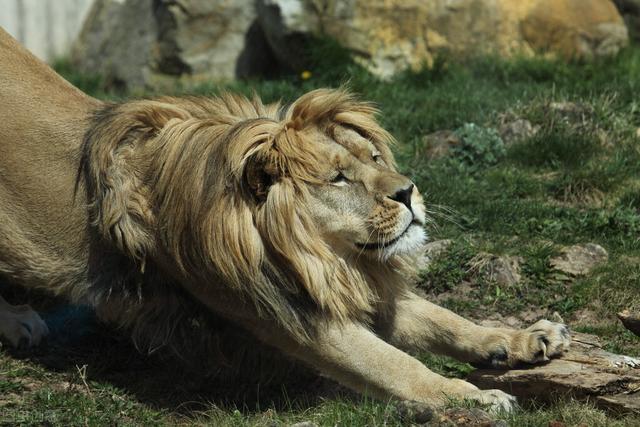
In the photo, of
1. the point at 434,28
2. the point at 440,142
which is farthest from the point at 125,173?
the point at 434,28

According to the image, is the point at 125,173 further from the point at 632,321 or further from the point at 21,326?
the point at 632,321

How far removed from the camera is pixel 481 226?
22.1 feet

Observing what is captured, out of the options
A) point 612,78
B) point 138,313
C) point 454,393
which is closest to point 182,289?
point 138,313

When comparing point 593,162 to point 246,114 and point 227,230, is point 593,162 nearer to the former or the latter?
point 246,114

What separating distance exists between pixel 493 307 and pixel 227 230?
1.82 meters

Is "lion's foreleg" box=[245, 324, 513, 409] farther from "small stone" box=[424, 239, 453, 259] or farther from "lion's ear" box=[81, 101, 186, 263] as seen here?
"small stone" box=[424, 239, 453, 259]

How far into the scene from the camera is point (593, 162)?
738cm

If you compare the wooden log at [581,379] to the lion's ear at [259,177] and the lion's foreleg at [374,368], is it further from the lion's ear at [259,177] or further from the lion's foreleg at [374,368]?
the lion's ear at [259,177]

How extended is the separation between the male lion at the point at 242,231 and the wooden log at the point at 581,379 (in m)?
0.09

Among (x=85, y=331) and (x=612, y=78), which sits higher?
(x=612, y=78)

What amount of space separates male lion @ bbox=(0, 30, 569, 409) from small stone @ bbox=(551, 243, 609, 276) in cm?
120

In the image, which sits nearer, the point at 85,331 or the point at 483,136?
the point at 85,331

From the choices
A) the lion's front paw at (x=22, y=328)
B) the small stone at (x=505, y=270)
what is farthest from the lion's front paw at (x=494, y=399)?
the lion's front paw at (x=22, y=328)

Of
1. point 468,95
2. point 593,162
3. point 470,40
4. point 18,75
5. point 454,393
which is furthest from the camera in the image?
point 470,40
